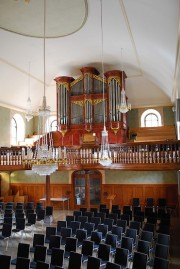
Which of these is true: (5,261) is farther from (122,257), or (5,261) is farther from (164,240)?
(164,240)

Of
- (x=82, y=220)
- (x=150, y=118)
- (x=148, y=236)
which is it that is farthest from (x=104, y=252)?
(x=150, y=118)

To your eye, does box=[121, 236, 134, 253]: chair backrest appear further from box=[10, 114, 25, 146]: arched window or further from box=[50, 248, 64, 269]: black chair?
box=[10, 114, 25, 146]: arched window

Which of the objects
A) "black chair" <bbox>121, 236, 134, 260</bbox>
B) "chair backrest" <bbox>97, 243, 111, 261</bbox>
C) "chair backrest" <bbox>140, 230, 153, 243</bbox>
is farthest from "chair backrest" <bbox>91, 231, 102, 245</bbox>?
"chair backrest" <bbox>140, 230, 153, 243</bbox>

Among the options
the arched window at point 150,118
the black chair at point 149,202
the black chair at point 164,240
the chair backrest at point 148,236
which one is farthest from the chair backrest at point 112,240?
the arched window at point 150,118

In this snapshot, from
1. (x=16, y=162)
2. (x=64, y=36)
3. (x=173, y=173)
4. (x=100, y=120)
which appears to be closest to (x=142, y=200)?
(x=173, y=173)

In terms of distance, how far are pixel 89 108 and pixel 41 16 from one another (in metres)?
6.60

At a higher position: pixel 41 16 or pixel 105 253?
pixel 41 16

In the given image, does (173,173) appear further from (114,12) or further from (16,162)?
(114,12)

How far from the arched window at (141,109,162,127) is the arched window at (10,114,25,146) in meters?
8.44

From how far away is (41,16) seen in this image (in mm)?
11688

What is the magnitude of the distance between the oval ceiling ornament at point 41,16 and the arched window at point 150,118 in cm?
802

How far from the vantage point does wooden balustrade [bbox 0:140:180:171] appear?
12344 millimetres

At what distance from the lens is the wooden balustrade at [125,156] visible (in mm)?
12344

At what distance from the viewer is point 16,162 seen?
1442 cm
